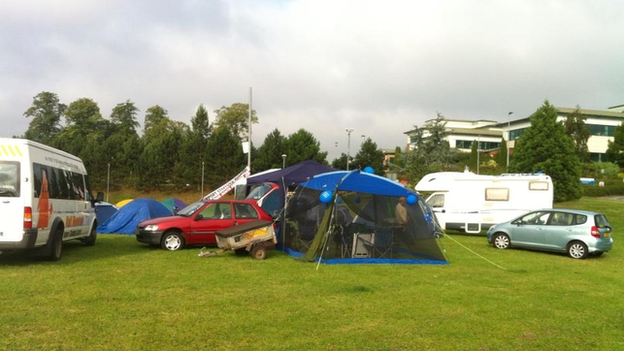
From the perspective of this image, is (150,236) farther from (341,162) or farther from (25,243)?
(341,162)

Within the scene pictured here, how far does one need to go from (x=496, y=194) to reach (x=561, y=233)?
6482mm

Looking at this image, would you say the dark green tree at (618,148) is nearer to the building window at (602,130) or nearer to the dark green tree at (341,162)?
the building window at (602,130)

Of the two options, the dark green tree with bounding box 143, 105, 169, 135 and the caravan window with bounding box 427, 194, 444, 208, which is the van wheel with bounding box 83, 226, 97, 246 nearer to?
the caravan window with bounding box 427, 194, 444, 208

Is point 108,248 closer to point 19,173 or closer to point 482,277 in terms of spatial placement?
point 19,173

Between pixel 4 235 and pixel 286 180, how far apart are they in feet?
33.7

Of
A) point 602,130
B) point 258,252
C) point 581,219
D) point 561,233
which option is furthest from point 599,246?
point 602,130

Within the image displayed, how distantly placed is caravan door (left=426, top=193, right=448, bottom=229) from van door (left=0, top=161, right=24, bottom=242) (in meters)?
→ 16.0

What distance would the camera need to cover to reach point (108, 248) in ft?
43.9

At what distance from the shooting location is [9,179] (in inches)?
363

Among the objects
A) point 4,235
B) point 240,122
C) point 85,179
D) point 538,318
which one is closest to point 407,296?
point 538,318

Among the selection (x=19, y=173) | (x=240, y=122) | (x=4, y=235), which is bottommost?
(x=4, y=235)

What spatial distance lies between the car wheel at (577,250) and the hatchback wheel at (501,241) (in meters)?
1.90

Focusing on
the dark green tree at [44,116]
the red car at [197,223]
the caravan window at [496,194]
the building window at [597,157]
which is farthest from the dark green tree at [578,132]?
the dark green tree at [44,116]

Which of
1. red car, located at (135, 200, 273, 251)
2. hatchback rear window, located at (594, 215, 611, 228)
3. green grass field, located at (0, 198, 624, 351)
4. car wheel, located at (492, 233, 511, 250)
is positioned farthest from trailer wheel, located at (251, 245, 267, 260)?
hatchback rear window, located at (594, 215, 611, 228)
